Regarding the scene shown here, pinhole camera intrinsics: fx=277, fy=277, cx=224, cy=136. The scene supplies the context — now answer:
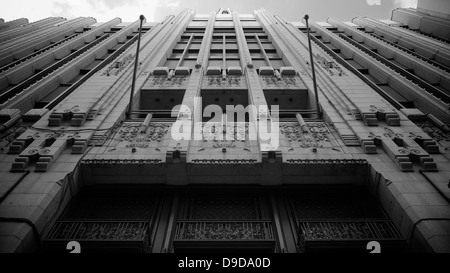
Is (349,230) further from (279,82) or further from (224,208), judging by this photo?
Result: (279,82)

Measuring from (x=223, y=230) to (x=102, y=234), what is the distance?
3.16m

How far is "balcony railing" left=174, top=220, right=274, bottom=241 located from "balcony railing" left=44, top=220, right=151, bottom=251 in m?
0.91

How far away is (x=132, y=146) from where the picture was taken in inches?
377

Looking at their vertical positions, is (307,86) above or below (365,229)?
above

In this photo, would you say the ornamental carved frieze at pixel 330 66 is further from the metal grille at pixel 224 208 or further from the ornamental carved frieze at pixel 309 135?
the metal grille at pixel 224 208

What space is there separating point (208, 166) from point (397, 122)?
23.4 feet

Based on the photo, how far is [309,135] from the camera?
1028cm

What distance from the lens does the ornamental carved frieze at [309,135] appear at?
9.66 metres

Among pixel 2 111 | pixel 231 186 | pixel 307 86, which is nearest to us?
pixel 231 186

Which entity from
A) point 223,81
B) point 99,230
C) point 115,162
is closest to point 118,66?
point 223,81

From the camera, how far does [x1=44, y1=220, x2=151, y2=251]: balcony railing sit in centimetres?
669

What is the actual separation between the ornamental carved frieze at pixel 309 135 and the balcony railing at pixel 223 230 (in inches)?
132
